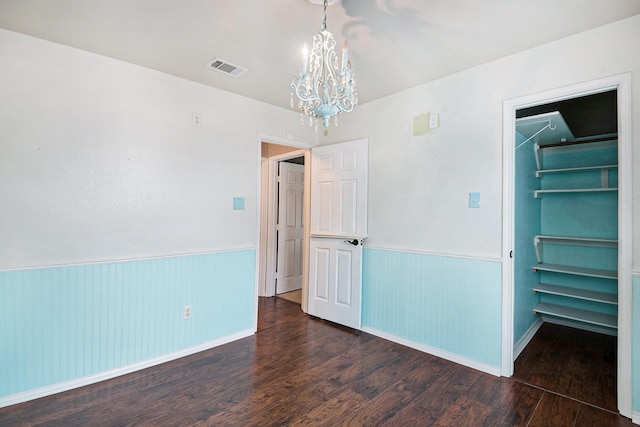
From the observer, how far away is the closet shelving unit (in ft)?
10.3

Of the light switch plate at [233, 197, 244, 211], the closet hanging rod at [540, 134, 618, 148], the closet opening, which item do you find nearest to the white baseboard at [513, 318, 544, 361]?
the closet opening

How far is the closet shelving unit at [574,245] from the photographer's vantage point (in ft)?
10.3

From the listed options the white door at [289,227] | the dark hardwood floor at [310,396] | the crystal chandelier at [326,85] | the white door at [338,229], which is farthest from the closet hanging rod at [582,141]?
the white door at [289,227]

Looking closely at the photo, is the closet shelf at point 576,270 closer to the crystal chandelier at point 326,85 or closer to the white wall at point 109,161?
the crystal chandelier at point 326,85

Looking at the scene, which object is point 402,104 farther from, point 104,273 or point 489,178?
point 104,273

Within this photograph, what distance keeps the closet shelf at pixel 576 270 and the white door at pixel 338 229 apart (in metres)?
1.93

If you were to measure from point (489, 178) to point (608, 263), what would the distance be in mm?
2015

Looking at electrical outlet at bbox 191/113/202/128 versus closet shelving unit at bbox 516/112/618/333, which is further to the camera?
closet shelving unit at bbox 516/112/618/333

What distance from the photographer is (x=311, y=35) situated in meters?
2.16

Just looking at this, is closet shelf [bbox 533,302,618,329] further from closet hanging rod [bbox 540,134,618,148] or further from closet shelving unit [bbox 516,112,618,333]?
closet hanging rod [bbox 540,134,618,148]

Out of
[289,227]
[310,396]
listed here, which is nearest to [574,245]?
[310,396]

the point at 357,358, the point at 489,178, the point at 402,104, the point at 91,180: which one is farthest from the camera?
the point at 402,104

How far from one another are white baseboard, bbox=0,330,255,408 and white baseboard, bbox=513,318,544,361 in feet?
8.69

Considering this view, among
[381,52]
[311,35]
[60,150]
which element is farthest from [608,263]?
[60,150]
